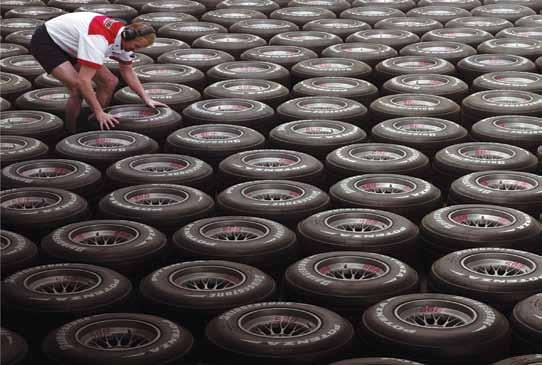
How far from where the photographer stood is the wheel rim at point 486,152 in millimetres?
10570

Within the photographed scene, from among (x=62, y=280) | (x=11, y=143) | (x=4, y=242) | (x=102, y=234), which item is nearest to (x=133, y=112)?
(x=11, y=143)

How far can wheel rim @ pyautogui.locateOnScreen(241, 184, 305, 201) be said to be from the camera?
31.4 ft

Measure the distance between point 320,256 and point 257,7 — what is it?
32.0 feet

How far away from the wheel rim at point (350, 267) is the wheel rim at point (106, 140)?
3.49 meters

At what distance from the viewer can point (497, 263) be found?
8.17 metres

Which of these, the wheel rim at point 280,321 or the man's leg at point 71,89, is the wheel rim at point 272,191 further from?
the man's leg at point 71,89

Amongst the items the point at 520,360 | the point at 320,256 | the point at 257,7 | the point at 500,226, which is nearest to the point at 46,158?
the point at 320,256

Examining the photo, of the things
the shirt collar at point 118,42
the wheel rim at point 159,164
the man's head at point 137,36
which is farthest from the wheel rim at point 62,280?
the shirt collar at point 118,42

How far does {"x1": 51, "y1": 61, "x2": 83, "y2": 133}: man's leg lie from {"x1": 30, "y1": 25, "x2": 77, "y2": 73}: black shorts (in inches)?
2.3

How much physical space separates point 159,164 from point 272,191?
1272 millimetres

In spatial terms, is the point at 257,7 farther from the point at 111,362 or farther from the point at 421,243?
the point at 111,362

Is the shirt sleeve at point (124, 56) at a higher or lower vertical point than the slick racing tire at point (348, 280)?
higher

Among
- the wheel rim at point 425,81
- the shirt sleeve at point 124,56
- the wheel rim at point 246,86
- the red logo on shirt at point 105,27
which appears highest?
the red logo on shirt at point 105,27

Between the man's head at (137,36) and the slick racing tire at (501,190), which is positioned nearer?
the slick racing tire at (501,190)
